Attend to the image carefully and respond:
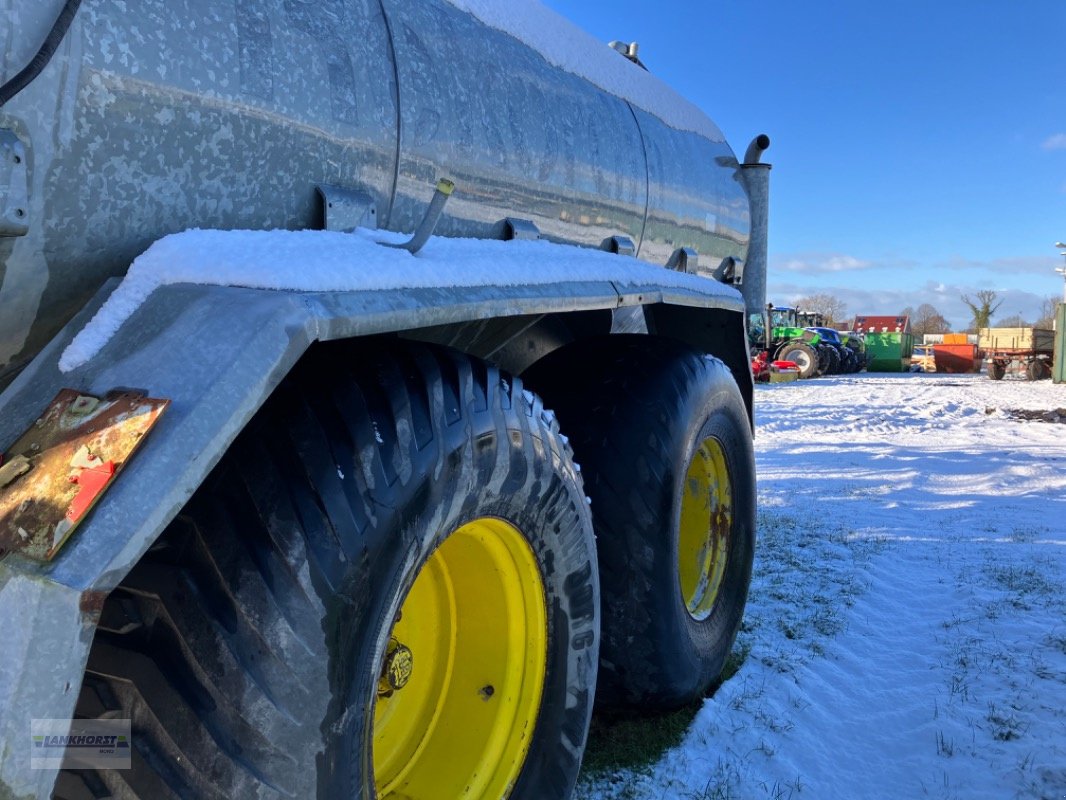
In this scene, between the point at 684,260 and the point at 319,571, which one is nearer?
the point at 319,571

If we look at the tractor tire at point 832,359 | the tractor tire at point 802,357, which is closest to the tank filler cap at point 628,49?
the tractor tire at point 802,357

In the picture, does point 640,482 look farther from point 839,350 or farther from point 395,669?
point 839,350

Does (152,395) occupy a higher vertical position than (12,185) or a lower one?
lower

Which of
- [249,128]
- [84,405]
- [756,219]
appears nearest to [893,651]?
[756,219]

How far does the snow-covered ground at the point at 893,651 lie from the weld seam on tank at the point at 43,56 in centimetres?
241

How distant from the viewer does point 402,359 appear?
5.46 ft

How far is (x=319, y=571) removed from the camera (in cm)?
Answer: 133

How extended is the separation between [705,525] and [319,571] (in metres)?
2.60

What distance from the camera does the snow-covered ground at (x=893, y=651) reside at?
112 inches

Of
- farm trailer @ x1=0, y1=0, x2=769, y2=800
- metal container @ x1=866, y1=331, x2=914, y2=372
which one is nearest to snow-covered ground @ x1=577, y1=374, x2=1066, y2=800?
farm trailer @ x1=0, y1=0, x2=769, y2=800

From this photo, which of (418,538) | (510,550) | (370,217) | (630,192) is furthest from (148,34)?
(630,192)

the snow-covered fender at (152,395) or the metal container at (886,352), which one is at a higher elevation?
the snow-covered fender at (152,395)

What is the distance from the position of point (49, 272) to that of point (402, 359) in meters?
0.62

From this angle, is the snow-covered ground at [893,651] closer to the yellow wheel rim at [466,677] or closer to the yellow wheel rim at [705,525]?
the yellow wheel rim at [705,525]
